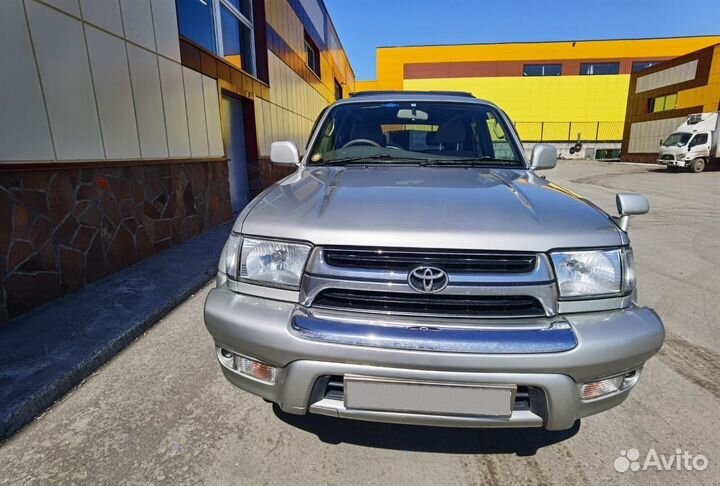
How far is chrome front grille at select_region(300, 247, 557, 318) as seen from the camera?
149cm

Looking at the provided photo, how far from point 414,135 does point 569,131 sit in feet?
130

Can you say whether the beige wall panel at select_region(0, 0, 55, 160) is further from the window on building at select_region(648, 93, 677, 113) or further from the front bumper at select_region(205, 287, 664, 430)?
the window on building at select_region(648, 93, 677, 113)

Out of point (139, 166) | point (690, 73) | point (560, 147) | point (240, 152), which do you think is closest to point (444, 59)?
point (560, 147)

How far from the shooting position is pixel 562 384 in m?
1.42

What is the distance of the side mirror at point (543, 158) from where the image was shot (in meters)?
2.74

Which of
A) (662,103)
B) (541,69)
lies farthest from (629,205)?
(541,69)

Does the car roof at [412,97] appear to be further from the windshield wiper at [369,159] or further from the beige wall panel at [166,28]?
the beige wall panel at [166,28]

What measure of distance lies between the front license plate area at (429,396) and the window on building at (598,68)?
4516 cm

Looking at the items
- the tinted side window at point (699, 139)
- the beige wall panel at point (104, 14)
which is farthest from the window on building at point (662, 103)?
the beige wall panel at point (104, 14)

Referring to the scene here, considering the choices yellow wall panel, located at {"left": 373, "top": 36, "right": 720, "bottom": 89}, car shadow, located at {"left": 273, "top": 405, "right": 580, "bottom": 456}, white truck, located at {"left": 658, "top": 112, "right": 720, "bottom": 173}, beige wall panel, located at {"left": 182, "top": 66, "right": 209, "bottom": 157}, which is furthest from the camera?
yellow wall panel, located at {"left": 373, "top": 36, "right": 720, "bottom": 89}

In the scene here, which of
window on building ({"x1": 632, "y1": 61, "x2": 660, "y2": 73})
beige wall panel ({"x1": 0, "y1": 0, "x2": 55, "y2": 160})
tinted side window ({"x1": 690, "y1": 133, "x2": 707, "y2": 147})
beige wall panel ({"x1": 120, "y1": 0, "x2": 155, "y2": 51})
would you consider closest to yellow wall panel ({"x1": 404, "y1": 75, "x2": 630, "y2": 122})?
window on building ({"x1": 632, "y1": 61, "x2": 660, "y2": 73})

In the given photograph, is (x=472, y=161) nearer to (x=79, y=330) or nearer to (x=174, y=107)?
(x=79, y=330)

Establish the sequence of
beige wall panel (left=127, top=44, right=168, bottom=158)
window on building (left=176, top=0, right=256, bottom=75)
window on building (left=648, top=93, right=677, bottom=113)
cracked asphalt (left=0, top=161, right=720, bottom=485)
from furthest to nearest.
→ window on building (left=648, top=93, right=677, bottom=113), window on building (left=176, top=0, right=256, bottom=75), beige wall panel (left=127, top=44, right=168, bottom=158), cracked asphalt (left=0, top=161, right=720, bottom=485)

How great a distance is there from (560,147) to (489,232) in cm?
3971
